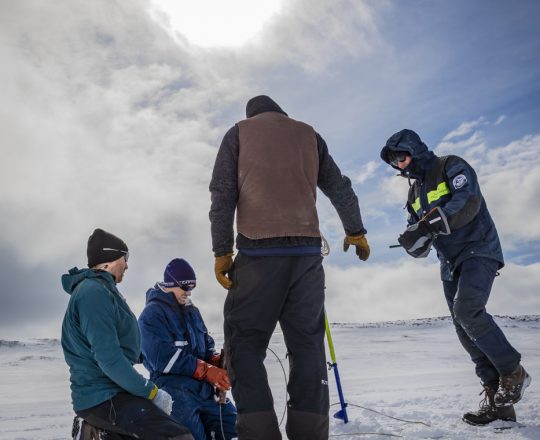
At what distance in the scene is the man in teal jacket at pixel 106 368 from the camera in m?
2.56

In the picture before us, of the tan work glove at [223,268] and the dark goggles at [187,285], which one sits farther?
the dark goggles at [187,285]

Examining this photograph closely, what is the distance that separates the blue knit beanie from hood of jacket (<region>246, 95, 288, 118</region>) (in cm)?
157

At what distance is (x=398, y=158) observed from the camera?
14.2ft

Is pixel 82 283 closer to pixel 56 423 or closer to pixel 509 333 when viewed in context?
pixel 56 423

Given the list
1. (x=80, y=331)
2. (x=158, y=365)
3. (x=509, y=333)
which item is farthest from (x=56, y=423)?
(x=509, y=333)

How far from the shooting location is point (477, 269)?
3.66m

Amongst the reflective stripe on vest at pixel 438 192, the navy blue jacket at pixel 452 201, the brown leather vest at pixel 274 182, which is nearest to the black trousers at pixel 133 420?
the brown leather vest at pixel 274 182

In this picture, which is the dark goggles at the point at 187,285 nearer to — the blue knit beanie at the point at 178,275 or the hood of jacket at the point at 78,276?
the blue knit beanie at the point at 178,275

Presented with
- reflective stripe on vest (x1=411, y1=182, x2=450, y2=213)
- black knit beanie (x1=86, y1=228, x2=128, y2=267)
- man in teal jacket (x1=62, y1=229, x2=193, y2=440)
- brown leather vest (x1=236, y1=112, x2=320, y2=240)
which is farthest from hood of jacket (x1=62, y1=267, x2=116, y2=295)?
reflective stripe on vest (x1=411, y1=182, x2=450, y2=213)

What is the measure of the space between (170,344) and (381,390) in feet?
10.9

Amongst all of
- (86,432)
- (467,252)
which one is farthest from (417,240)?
(86,432)

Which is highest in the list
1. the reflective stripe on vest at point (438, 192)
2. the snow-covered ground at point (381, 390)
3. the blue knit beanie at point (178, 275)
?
the reflective stripe on vest at point (438, 192)

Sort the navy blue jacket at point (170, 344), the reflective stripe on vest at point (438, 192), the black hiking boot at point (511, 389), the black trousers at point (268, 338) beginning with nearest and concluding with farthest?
the black trousers at point (268, 338) → the black hiking boot at point (511, 389) → the navy blue jacket at point (170, 344) → the reflective stripe on vest at point (438, 192)

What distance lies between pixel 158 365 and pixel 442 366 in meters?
6.79
